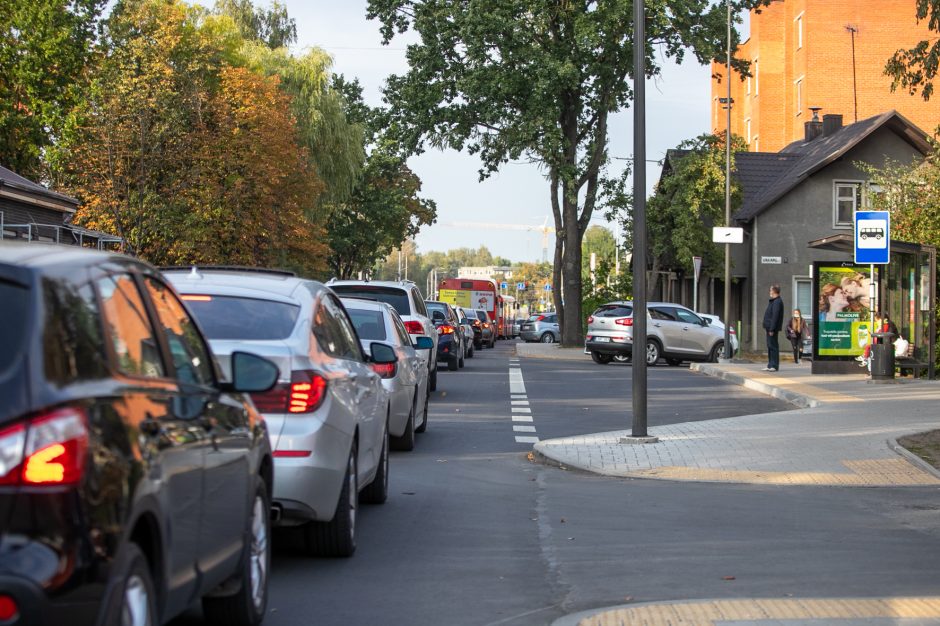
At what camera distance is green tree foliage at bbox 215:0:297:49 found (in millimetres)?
62625

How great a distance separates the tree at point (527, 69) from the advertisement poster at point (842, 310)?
48.6ft

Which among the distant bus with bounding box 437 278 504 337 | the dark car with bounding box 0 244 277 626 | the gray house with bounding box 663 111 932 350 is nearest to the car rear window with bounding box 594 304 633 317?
the gray house with bounding box 663 111 932 350

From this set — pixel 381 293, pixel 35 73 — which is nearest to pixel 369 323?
pixel 381 293

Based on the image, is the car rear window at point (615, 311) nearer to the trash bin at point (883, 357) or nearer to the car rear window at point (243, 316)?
the trash bin at point (883, 357)

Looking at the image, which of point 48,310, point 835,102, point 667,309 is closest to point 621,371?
point 667,309

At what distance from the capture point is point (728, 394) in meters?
24.0

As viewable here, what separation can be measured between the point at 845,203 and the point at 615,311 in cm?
1693

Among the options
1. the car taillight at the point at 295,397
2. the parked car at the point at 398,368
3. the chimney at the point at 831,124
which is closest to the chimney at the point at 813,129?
the chimney at the point at 831,124

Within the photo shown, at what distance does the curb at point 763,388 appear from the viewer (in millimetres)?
20875

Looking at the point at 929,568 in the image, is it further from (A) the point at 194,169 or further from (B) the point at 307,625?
(A) the point at 194,169

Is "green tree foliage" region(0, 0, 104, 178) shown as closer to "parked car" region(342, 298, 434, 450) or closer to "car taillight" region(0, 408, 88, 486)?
"parked car" region(342, 298, 434, 450)

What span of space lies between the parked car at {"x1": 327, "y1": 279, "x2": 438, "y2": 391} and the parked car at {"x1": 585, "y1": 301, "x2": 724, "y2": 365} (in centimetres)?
1447

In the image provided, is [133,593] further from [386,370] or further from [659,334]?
[659,334]

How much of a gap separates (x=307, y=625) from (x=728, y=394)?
18643mm
